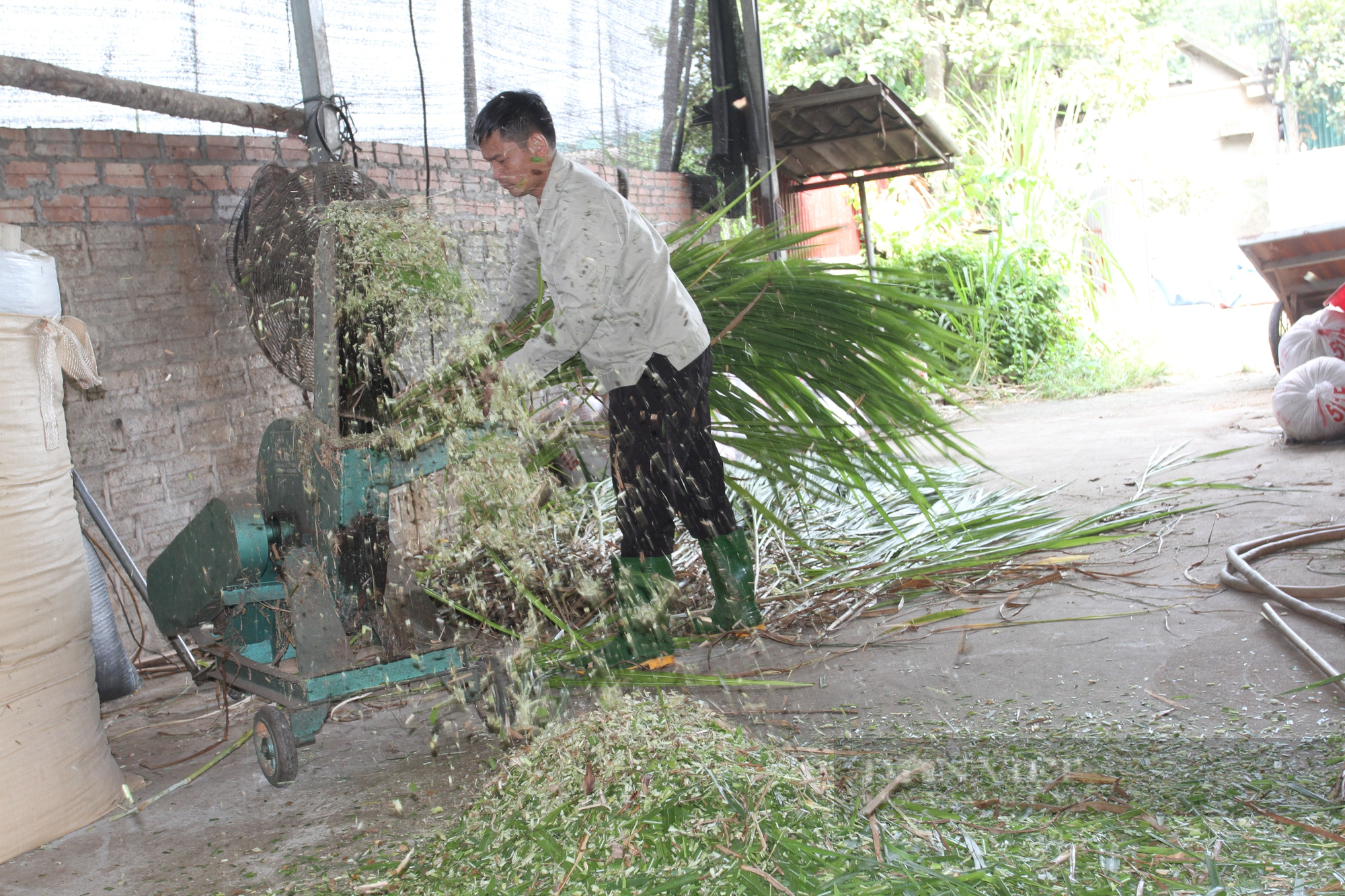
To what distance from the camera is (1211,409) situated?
21.8 ft

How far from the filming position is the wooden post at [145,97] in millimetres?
3152

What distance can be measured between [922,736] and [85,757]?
6.26ft

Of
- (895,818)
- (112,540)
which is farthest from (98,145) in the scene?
(895,818)

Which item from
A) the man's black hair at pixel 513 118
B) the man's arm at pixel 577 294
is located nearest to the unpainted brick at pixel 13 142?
the man's black hair at pixel 513 118

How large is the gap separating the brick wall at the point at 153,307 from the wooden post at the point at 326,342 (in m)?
1.24

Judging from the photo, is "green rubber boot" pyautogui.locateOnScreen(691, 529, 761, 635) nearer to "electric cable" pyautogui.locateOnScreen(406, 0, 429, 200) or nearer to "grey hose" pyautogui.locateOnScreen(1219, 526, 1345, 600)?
"grey hose" pyautogui.locateOnScreen(1219, 526, 1345, 600)

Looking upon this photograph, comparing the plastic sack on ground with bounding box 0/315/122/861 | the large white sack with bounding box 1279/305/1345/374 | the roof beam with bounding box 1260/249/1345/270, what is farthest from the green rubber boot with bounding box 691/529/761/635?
the roof beam with bounding box 1260/249/1345/270

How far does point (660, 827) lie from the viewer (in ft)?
6.01

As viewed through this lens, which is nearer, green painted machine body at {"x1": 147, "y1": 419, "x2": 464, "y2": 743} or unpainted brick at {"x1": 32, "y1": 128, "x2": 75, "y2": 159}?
green painted machine body at {"x1": 147, "y1": 419, "x2": 464, "y2": 743}

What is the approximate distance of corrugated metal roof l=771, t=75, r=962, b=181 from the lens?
7113mm

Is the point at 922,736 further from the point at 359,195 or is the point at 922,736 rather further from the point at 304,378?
the point at 359,195

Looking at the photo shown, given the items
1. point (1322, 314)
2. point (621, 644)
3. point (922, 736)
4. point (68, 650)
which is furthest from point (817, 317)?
point (1322, 314)

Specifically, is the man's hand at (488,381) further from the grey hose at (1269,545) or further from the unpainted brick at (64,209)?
the grey hose at (1269,545)

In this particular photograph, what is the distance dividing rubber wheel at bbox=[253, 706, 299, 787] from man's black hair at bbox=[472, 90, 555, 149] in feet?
5.00
